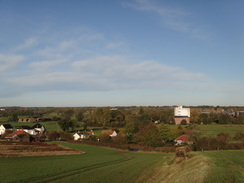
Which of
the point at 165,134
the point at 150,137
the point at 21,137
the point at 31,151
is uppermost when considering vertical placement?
the point at 165,134

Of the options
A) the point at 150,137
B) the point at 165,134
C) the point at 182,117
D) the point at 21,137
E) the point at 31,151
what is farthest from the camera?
the point at 182,117

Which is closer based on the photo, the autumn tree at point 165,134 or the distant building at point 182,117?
the autumn tree at point 165,134

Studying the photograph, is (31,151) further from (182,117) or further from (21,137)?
(182,117)

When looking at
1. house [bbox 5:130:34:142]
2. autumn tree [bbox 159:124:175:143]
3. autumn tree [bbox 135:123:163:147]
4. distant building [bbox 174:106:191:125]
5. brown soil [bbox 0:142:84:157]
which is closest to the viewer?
brown soil [bbox 0:142:84:157]

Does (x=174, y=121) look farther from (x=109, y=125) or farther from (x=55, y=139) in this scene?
(x=55, y=139)

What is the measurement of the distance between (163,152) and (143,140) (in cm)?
1125

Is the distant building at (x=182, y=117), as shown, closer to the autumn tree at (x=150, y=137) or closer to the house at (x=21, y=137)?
the autumn tree at (x=150, y=137)

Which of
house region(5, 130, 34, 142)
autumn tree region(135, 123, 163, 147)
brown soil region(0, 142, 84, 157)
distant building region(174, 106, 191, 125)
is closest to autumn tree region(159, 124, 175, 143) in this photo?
autumn tree region(135, 123, 163, 147)

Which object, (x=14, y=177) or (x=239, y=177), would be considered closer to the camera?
(x=239, y=177)

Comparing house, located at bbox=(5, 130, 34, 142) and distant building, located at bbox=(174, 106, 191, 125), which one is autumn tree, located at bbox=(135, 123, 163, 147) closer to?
house, located at bbox=(5, 130, 34, 142)

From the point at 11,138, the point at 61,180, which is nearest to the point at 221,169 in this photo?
the point at 61,180

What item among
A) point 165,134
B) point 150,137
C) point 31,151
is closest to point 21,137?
point 31,151

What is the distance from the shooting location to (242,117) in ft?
368

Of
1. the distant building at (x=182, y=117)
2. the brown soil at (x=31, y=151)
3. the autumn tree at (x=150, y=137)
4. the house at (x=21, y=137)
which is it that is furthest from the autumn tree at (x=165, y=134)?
the distant building at (x=182, y=117)
